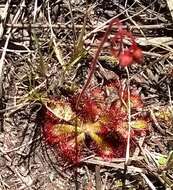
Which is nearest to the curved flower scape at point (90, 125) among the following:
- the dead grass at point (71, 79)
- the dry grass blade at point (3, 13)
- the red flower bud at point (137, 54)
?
the dead grass at point (71, 79)

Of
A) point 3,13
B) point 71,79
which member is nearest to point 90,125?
point 71,79

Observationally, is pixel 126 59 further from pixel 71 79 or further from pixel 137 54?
pixel 71 79

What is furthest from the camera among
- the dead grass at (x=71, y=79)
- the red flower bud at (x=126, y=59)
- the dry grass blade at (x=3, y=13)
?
the dry grass blade at (x=3, y=13)

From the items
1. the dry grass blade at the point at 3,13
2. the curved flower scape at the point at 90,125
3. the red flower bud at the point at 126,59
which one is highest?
the dry grass blade at the point at 3,13

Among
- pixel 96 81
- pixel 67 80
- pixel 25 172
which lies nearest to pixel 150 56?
pixel 96 81

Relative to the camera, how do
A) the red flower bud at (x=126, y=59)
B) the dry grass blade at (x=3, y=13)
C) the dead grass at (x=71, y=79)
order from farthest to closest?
1. the dry grass blade at (x=3, y=13)
2. the dead grass at (x=71, y=79)
3. the red flower bud at (x=126, y=59)

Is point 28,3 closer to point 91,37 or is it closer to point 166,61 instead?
point 91,37

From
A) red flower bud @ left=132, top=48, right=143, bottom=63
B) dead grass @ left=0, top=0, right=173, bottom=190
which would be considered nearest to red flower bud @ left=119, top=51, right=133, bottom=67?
red flower bud @ left=132, top=48, right=143, bottom=63

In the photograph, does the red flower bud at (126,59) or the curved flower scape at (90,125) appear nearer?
the red flower bud at (126,59)

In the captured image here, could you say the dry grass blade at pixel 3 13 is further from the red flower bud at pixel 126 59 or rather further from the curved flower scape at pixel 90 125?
the red flower bud at pixel 126 59
